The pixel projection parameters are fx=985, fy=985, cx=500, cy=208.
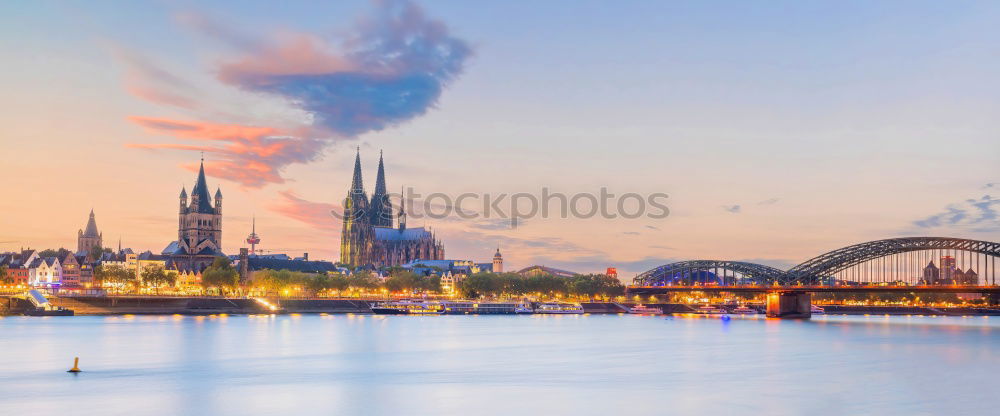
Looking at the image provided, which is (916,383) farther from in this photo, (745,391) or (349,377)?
(349,377)

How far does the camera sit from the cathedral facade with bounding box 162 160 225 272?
7200 inches

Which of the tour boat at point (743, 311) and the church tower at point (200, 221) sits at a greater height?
the church tower at point (200, 221)

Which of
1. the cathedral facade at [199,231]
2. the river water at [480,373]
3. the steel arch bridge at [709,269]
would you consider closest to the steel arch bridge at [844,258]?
the steel arch bridge at [709,269]

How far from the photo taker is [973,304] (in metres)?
190

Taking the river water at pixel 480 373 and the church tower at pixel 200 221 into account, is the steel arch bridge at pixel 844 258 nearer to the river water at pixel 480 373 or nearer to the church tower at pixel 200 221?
the river water at pixel 480 373

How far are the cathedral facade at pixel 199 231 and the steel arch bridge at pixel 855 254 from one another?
104690 millimetres

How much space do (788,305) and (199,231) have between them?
377 ft

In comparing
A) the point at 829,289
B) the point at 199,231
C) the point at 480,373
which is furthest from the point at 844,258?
the point at 199,231

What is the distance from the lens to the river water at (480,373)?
38344 millimetres

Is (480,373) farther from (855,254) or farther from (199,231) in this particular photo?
(199,231)

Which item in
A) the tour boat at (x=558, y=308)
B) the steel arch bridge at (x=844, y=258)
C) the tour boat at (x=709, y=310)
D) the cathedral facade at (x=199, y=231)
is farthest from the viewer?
the cathedral facade at (x=199, y=231)

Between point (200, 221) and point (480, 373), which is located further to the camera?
point (200, 221)

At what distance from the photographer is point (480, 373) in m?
50.6

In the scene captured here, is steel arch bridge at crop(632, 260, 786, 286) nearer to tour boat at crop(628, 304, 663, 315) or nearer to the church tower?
tour boat at crop(628, 304, 663, 315)
